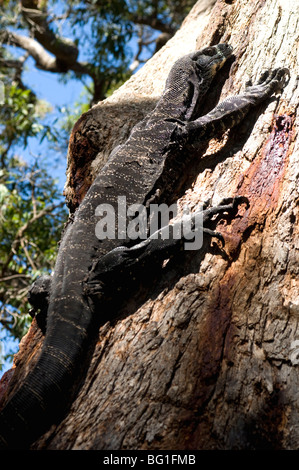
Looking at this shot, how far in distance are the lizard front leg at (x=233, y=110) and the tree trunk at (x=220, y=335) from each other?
0.30ft

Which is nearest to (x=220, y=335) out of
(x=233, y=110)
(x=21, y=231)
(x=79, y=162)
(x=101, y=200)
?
(x=101, y=200)

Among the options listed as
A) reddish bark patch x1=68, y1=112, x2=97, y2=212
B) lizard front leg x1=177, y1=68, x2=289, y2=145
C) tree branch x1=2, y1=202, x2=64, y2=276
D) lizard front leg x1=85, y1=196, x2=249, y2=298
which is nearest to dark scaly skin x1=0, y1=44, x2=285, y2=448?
lizard front leg x1=177, y1=68, x2=289, y2=145

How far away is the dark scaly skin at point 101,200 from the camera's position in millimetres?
2904

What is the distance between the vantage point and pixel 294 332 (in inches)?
119

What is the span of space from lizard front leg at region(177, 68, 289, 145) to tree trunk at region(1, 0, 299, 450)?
0.30 ft

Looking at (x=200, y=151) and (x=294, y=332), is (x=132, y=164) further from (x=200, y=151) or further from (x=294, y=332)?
(x=294, y=332)

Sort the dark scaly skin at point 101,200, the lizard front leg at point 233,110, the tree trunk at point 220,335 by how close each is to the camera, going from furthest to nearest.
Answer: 1. the lizard front leg at point 233,110
2. the dark scaly skin at point 101,200
3. the tree trunk at point 220,335

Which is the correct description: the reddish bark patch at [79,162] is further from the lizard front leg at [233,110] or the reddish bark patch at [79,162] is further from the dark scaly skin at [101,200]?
the lizard front leg at [233,110]

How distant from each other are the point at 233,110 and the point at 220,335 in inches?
86.9

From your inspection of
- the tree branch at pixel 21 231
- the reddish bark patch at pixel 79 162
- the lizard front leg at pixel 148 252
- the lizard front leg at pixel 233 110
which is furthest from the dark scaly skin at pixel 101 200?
the tree branch at pixel 21 231

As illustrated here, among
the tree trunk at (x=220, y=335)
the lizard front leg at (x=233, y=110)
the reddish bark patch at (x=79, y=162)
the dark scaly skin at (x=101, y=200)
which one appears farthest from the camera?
the reddish bark patch at (x=79, y=162)

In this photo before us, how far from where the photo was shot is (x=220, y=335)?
302 centimetres

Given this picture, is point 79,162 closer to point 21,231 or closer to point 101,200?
point 101,200
